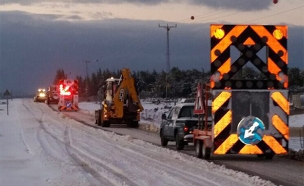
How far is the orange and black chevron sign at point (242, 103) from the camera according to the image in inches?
667

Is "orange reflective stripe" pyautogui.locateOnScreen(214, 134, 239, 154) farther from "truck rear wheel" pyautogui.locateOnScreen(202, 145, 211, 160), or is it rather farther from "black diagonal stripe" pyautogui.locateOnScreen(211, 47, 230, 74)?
"black diagonal stripe" pyautogui.locateOnScreen(211, 47, 230, 74)

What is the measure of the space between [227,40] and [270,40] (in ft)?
3.66

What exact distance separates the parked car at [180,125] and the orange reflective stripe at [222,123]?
4.23m

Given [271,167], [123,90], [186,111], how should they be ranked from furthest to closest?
[123,90], [186,111], [271,167]

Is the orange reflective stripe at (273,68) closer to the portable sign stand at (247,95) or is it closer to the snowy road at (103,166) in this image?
the portable sign stand at (247,95)

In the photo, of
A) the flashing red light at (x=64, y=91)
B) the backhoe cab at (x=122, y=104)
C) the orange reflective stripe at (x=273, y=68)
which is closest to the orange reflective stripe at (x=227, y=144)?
the orange reflective stripe at (x=273, y=68)

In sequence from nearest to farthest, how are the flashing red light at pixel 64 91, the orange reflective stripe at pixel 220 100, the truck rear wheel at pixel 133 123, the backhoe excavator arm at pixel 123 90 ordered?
1. the orange reflective stripe at pixel 220 100
2. the backhoe excavator arm at pixel 123 90
3. the truck rear wheel at pixel 133 123
4. the flashing red light at pixel 64 91

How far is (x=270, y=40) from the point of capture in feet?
56.3

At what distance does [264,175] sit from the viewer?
14828mm

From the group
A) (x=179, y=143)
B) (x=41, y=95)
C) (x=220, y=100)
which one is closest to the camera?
(x=220, y=100)

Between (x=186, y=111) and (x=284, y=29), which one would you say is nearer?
(x=284, y=29)

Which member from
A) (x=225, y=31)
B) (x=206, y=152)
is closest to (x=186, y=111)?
(x=206, y=152)

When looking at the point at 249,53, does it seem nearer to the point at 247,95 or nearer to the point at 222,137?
the point at 247,95

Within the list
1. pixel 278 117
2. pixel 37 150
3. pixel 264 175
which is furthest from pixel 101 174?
pixel 37 150
